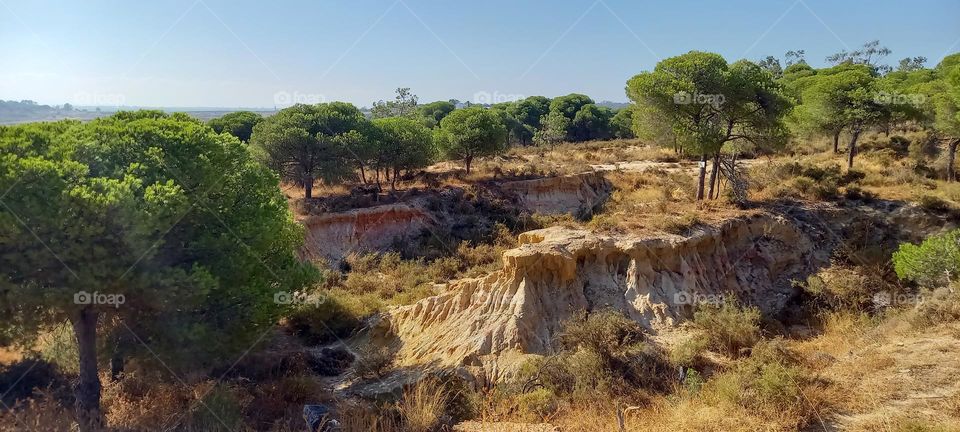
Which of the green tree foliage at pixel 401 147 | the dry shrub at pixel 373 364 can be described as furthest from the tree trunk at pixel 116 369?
the green tree foliage at pixel 401 147

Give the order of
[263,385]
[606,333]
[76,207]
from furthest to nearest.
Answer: [606,333] → [263,385] → [76,207]

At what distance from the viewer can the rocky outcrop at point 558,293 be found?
460 inches

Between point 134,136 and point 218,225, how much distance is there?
6.72 feet

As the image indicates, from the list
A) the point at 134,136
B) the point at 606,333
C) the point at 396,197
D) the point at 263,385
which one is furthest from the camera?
the point at 396,197

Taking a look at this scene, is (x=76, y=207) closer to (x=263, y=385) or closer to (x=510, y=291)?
(x=263, y=385)

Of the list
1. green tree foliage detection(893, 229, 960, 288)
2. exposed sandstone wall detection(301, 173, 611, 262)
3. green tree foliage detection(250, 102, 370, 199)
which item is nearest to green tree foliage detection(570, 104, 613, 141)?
exposed sandstone wall detection(301, 173, 611, 262)

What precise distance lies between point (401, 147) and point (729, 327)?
16.4 metres

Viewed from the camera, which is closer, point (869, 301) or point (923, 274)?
point (923, 274)

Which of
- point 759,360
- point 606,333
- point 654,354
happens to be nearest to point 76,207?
point 606,333

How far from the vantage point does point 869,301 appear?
13852mm

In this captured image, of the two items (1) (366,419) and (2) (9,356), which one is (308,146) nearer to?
(2) (9,356)

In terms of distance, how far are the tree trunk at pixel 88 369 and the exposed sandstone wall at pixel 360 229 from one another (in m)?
11.3

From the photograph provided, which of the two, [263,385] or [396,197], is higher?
[396,197]

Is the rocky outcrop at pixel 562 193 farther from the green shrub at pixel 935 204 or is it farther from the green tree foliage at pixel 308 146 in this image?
the green shrub at pixel 935 204
